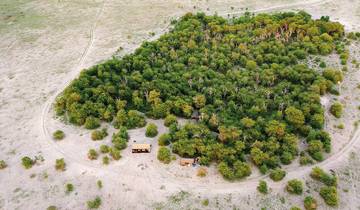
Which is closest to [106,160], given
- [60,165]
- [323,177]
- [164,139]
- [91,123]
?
[60,165]

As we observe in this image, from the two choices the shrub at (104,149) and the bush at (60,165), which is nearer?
the bush at (60,165)

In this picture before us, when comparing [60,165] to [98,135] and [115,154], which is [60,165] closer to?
[98,135]

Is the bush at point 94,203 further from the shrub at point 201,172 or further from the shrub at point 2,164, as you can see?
the shrub at point 2,164

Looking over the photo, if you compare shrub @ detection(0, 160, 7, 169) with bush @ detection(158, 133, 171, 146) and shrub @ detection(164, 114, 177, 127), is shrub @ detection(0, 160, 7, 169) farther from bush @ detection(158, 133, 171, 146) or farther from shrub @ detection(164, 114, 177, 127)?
shrub @ detection(164, 114, 177, 127)

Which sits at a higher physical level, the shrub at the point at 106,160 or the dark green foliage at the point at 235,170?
the shrub at the point at 106,160

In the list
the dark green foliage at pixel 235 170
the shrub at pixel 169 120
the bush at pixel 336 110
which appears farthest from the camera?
the bush at pixel 336 110

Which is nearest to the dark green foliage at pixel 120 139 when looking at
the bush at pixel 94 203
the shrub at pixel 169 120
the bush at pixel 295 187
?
the shrub at pixel 169 120
